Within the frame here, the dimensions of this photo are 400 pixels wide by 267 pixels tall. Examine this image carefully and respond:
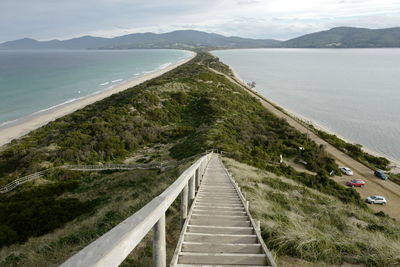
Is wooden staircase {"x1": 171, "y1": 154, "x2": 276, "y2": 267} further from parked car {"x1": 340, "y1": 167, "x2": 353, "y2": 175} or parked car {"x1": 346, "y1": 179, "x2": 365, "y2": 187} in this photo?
parked car {"x1": 340, "y1": 167, "x2": 353, "y2": 175}

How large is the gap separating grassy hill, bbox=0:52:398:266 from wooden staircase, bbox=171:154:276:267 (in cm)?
82

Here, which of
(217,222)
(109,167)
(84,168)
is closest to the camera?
(217,222)

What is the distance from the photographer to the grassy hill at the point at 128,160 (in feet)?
28.3

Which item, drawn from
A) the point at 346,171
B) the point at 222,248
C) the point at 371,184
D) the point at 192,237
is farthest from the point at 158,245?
the point at 346,171

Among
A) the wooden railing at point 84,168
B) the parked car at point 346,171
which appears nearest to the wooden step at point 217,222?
the wooden railing at point 84,168

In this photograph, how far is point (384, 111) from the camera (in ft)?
189

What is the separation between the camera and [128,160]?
957 inches

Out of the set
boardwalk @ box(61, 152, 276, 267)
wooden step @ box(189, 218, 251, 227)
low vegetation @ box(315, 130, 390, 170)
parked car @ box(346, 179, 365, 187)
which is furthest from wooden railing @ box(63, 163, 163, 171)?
low vegetation @ box(315, 130, 390, 170)

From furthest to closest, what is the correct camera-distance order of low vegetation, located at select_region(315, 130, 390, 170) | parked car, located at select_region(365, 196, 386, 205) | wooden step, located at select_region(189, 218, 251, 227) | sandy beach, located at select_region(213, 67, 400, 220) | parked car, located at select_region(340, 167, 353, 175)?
low vegetation, located at select_region(315, 130, 390, 170) → parked car, located at select_region(340, 167, 353, 175) → parked car, located at select_region(365, 196, 386, 205) → sandy beach, located at select_region(213, 67, 400, 220) → wooden step, located at select_region(189, 218, 251, 227)

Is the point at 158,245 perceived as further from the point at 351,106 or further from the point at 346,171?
the point at 351,106

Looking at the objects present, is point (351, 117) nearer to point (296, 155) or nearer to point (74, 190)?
point (296, 155)

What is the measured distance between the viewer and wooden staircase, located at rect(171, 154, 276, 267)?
3.69m

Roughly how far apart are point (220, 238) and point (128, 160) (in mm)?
20816

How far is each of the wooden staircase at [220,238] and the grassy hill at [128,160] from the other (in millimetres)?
819
